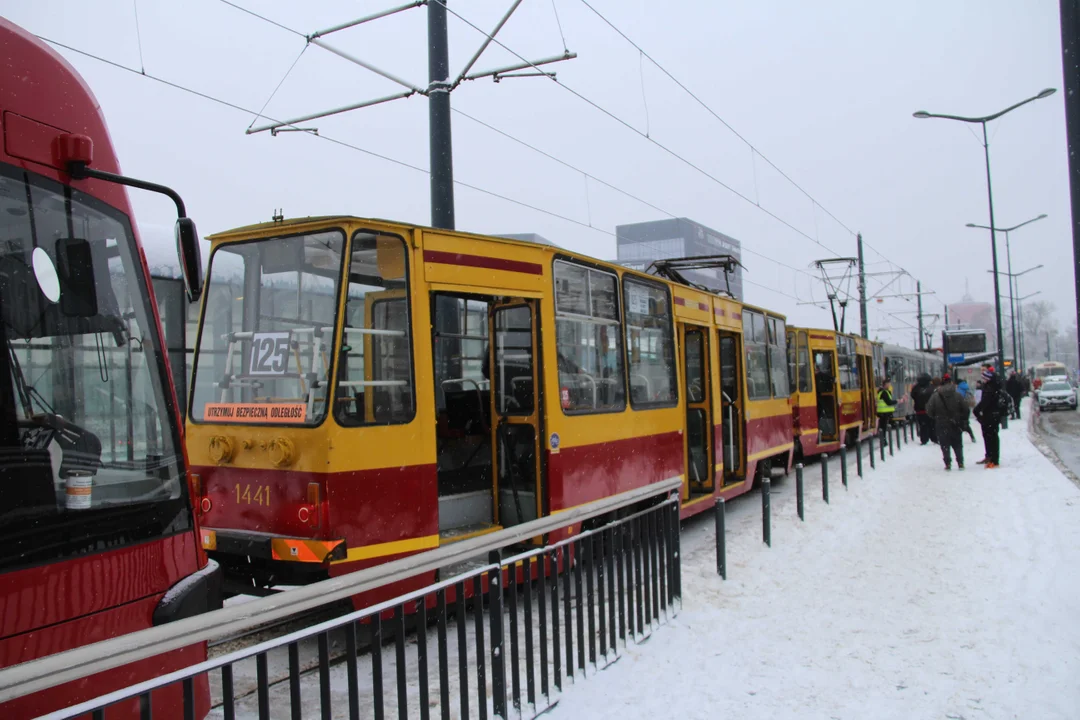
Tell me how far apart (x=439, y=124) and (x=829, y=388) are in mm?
12128

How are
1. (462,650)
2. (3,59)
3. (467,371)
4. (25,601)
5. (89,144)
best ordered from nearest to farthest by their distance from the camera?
(25,601)
(3,59)
(89,144)
(462,650)
(467,371)

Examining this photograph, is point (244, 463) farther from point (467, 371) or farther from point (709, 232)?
point (709, 232)

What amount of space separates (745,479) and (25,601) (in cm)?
930

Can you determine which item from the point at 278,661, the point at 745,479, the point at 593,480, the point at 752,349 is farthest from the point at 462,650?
the point at 752,349

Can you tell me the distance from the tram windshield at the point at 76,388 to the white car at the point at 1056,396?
4282 cm

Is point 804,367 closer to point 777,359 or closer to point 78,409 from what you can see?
point 777,359

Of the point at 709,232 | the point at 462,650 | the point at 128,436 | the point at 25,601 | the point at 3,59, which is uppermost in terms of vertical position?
the point at 709,232

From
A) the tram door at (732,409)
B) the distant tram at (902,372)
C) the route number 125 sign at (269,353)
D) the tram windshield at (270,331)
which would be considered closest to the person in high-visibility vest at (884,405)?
the distant tram at (902,372)

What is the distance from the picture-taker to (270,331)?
541 cm

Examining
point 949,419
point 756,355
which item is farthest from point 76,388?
point 949,419

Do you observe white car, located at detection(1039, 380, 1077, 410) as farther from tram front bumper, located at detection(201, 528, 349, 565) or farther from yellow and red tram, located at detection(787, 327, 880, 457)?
tram front bumper, located at detection(201, 528, 349, 565)

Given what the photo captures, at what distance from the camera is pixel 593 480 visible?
687 cm

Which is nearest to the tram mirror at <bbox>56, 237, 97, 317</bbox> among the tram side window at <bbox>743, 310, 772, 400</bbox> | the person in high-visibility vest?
the tram side window at <bbox>743, 310, 772, 400</bbox>

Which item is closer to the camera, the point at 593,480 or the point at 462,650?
the point at 462,650
